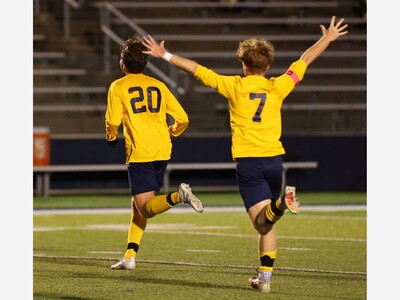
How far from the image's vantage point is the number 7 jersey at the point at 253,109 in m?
8.09

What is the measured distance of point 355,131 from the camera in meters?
23.2

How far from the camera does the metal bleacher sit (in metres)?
24.0

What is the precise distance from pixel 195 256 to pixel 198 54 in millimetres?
16251

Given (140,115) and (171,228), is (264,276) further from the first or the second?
(171,228)

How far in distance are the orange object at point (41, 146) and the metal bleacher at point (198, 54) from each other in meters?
1.13

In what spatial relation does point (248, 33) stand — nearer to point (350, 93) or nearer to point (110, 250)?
point (350, 93)

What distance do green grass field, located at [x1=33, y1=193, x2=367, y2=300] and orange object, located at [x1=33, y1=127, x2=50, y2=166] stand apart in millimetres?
3788

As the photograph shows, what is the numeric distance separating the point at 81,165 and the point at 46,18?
21.1ft

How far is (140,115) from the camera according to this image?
9.33 meters

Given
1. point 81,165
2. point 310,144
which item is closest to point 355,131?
point 310,144

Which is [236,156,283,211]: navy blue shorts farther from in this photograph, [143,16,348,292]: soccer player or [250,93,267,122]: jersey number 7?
[250,93,267,122]: jersey number 7

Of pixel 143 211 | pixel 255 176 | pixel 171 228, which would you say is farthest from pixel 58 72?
pixel 255 176

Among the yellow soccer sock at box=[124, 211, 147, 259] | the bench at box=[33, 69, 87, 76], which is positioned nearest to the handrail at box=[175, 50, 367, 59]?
the bench at box=[33, 69, 87, 76]

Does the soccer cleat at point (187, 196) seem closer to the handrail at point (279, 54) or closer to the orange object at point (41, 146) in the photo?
the orange object at point (41, 146)
